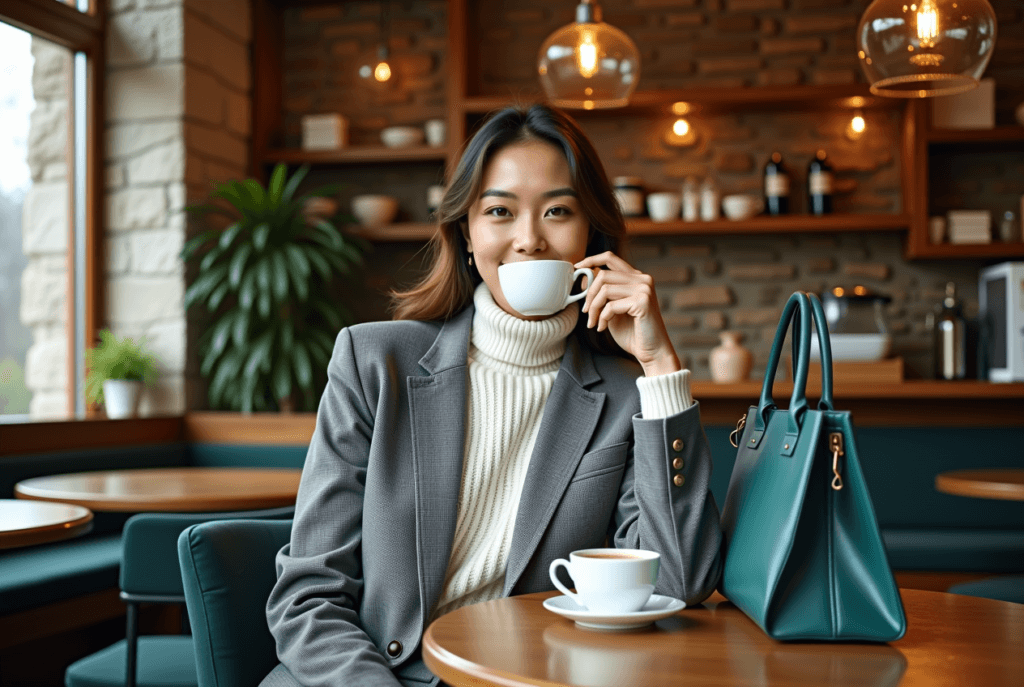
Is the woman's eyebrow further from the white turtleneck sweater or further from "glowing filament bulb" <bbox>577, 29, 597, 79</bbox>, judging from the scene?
Result: "glowing filament bulb" <bbox>577, 29, 597, 79</bbox>

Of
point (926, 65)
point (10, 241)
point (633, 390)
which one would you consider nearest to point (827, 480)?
point (633, 390)

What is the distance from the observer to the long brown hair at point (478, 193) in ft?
5.30

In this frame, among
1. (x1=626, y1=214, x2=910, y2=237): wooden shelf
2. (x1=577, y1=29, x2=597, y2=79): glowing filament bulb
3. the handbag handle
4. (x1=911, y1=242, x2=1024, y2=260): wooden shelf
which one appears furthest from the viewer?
(x1=626, y1=214, x2=910, y2=237): wooden shelf

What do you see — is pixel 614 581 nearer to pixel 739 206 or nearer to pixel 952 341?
pixel 739 206

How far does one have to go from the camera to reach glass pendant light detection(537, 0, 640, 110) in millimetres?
3508

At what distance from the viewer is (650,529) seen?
1.34 metres

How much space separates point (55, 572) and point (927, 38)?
291 cm

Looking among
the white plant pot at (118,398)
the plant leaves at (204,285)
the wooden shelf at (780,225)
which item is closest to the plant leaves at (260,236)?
the plant leaves at (204,285)

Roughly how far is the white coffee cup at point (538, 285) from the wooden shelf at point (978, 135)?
13.4 ft

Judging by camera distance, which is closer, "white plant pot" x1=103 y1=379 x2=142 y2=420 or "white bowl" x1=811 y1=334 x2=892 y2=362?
"white plant pot" x1=103 y1=379 x2=142 y2=420

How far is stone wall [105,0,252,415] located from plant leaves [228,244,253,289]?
0.31 m

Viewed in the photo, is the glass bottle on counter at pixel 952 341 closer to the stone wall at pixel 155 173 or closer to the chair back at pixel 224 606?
the stone wall at pixel 155 173

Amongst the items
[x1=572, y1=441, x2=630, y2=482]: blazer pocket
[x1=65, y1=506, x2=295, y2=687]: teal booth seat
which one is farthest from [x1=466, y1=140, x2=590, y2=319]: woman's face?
[x1=65, y1=506, x2=295, y2=687]: teal booth seat

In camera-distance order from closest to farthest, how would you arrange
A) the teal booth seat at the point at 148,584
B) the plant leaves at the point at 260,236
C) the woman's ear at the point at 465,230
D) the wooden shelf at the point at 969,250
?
the woman's ear at the point at 465,230, the teal booth seat at the point at 148,584, the plant leaves at the point at 260,236, the wooden shelf at the point at 969,250
